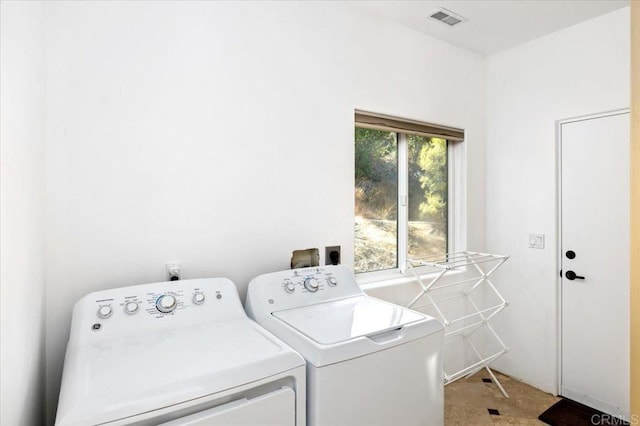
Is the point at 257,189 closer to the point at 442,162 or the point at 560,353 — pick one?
the point at 442,162

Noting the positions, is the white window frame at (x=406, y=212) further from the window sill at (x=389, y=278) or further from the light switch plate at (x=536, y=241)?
the light switch plate at (x=536, y=241)

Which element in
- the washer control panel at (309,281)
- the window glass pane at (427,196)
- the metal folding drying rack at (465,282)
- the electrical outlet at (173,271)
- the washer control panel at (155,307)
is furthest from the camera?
the window glass pane at (427,196)

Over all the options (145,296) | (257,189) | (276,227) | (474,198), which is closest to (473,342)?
(474,198)

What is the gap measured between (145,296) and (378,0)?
7.00 feet

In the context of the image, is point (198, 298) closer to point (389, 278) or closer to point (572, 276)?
point (389, 278)

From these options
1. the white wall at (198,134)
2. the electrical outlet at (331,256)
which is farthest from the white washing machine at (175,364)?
the electrical outlet at (331,256)

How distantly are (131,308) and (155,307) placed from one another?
0.28ft

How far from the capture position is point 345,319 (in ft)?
5.07

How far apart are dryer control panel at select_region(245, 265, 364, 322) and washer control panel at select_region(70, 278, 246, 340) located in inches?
4.3

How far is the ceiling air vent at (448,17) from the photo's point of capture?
2.34m

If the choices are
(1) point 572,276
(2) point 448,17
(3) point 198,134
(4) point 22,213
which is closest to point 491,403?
(1) point 572,276

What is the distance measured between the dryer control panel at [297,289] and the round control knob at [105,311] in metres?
0.58

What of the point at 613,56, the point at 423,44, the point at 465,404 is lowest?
the point at 465,404

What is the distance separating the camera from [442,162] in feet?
9.84
